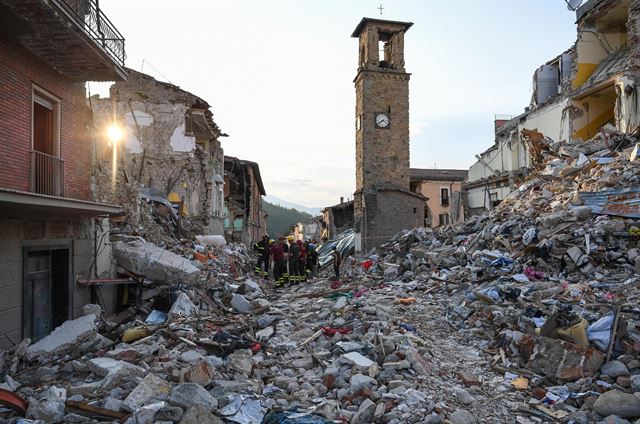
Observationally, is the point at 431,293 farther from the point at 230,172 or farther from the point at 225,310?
the point at 230,172

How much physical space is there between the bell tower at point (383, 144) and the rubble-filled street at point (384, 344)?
1010 cm

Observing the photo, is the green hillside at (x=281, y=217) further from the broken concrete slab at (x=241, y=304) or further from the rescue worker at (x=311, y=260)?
the broken concrete slab at (x=241, y=304)

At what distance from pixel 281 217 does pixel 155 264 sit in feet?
225

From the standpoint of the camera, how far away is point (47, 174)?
787 centimetres

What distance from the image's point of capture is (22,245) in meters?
7.04

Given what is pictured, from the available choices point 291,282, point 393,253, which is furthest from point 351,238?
point 291,282

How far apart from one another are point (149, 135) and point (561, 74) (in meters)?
21.0

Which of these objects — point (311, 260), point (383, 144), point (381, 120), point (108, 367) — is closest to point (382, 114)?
point (381, 120)

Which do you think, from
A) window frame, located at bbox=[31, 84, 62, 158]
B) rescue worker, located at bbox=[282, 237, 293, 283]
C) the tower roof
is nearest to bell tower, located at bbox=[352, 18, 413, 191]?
the tower roof

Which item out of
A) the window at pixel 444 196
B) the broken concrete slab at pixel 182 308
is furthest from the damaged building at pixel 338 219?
the broken concrete slab at pixel 182 308

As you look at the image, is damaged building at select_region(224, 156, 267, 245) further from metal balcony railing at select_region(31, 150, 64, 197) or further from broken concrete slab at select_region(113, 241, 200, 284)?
metal balcony railing at select_region(31, 150, 64, 197)

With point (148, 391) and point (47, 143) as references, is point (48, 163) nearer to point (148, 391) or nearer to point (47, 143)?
point (47, 143)

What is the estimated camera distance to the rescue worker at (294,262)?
601 inches

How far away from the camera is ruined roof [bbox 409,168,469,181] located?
131ft
